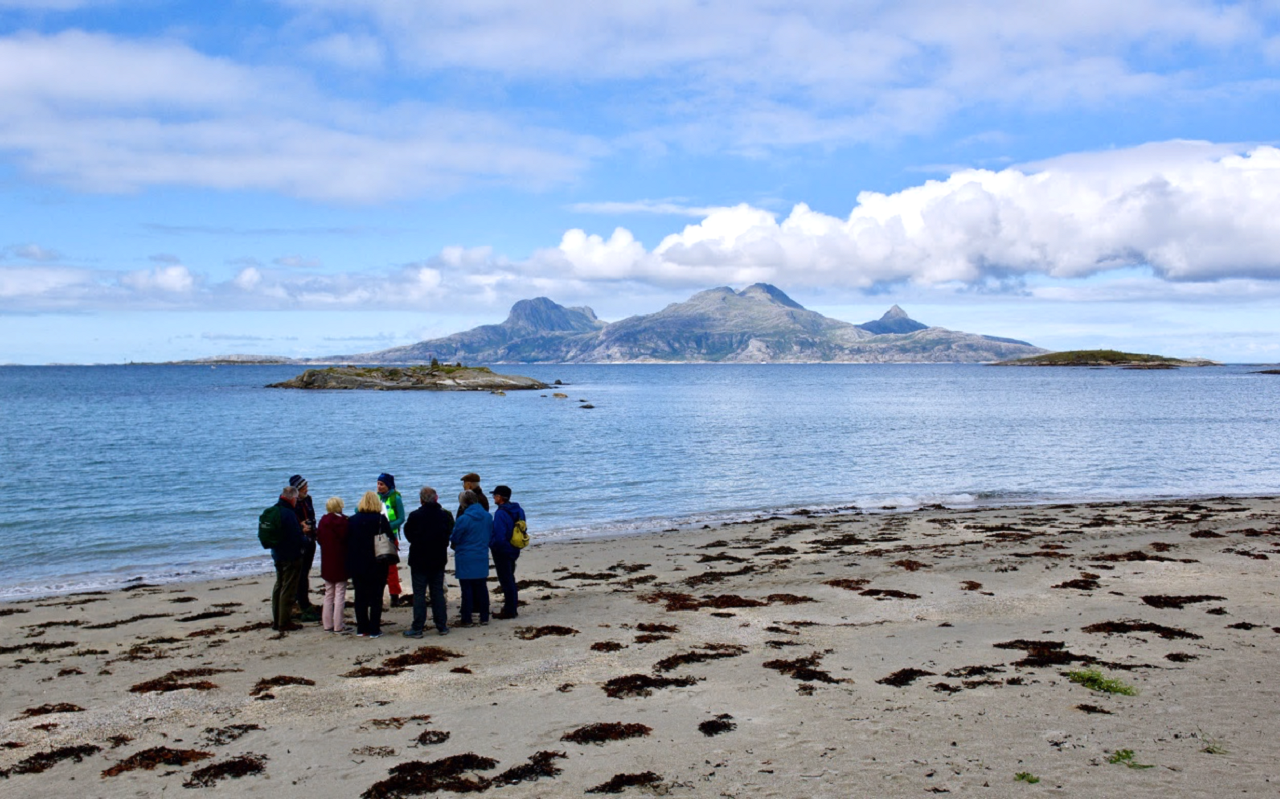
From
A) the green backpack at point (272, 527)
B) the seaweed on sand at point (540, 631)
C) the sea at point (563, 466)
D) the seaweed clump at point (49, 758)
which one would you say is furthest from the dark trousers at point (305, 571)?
the sea at point (563, 466)

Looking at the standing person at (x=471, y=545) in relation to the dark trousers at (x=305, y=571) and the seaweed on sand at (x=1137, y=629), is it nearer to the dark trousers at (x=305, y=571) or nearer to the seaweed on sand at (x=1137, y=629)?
the dark trousers at (x=305, y=571)

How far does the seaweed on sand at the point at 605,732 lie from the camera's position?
980 centimetres

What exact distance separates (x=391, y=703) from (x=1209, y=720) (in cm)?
1034

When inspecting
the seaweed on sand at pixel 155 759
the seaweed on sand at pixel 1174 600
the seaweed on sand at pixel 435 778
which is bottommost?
the seaweed on sand at pixel 1174 600

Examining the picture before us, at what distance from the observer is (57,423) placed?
78250 mm

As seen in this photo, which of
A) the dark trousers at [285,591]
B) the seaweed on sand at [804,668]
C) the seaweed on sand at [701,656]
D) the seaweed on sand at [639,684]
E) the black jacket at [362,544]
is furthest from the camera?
the dark trousers at [285,591]

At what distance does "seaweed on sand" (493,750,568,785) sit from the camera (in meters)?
8.79

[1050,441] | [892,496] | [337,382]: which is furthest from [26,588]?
[337,382]

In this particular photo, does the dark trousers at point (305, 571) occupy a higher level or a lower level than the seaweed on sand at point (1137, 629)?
higher

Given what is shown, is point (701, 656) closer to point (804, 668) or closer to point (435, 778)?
point (804, 668)

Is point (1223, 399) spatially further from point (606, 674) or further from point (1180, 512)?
point (606, 674)

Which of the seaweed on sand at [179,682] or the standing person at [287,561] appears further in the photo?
the standing person at [287,561]

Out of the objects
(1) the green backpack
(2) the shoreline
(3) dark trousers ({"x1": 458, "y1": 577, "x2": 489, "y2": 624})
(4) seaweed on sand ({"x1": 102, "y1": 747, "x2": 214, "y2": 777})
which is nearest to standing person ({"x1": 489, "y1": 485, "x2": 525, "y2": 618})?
(3) dark trousers ({"x1": 458, "y1": 577, "x2": 489, "y2": 624})

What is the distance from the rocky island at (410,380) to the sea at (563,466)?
49854 mm
